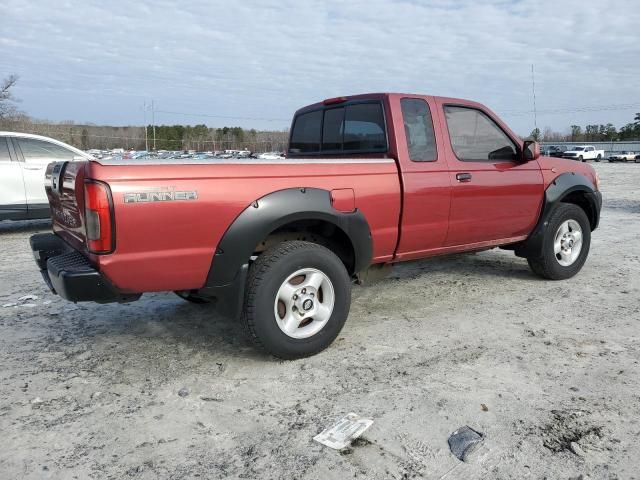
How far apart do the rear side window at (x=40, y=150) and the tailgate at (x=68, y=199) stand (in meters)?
5.60

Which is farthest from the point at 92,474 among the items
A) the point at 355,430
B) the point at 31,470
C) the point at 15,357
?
the point at 15,357

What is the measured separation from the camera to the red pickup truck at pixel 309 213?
9.89ft

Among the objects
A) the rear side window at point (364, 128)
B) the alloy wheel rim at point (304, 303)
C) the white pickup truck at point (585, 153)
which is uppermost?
the white pickup truck at point (585, 153)

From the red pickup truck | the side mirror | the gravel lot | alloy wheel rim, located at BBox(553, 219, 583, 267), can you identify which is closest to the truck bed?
the red pickup truck

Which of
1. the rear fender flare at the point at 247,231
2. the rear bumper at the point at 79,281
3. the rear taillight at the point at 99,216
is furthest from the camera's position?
the rear fender flare at the point at 247,231

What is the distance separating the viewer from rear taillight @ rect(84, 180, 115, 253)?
287 cm

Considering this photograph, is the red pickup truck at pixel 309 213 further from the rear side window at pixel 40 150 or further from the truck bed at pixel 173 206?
the rear side window at pixel 40 150

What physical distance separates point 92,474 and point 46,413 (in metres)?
0.73

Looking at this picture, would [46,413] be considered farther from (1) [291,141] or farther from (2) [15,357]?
(1) [291,141]

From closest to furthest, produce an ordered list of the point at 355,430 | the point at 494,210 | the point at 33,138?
the point at 355,430 < the point at 494,210 < the point at 33,138

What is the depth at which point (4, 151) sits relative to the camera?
339 inches

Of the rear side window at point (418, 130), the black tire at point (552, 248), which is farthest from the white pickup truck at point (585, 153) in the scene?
the rear side window at point (418, 130)

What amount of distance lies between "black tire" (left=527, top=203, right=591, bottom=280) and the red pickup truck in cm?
2

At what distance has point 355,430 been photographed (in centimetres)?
272
